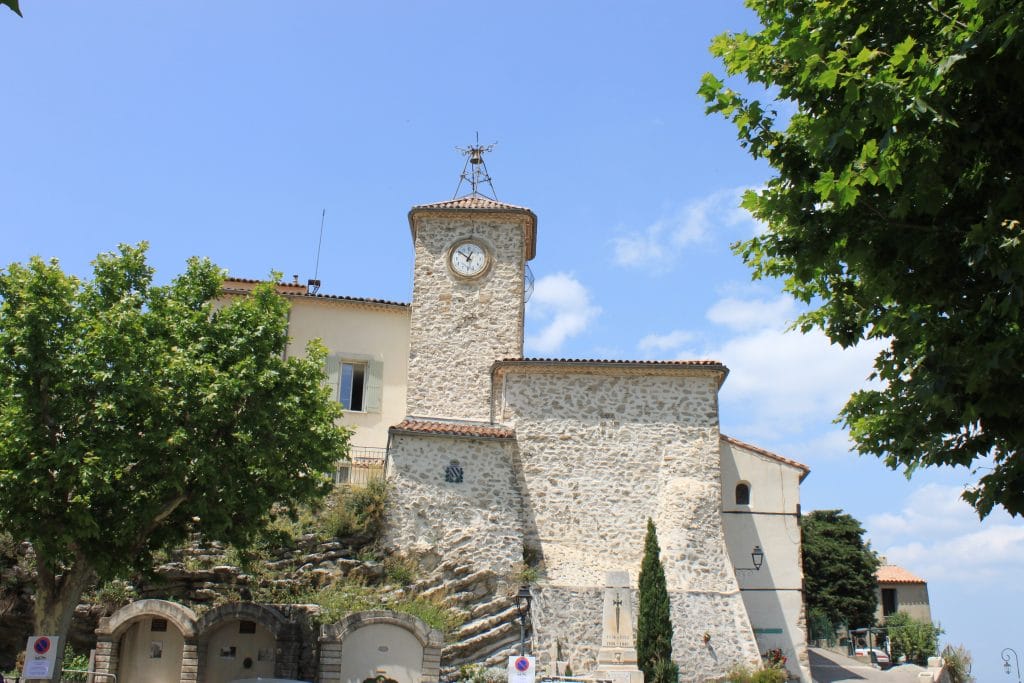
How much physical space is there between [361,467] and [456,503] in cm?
345

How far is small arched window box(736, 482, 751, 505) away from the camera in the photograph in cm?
2412

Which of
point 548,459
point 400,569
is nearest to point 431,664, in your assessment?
point 400,569

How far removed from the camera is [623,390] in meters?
23.7

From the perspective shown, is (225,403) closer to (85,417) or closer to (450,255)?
(85,417)

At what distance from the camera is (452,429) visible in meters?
22.6

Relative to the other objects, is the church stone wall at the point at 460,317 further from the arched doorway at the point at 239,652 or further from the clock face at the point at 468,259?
the arched doorway at the point at 239,652

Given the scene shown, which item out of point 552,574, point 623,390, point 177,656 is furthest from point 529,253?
point 177,656

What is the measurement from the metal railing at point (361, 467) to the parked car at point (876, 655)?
18.1 metres

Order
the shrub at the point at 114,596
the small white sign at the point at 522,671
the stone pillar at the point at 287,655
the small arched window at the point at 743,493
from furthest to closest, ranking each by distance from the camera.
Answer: the small arched window at the point at 743,493 < the shrub at the point at 114,596 < the stone pillar at the point at 287,655 < the small white sign at the point at 522,671

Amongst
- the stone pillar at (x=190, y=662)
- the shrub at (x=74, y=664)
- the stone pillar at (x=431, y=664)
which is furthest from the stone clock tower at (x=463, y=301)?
the shrub at (x=74, y=664)

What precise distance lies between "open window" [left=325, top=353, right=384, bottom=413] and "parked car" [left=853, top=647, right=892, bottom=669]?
18.8 meters

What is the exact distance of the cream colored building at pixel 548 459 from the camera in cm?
2155

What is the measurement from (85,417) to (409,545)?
8.70 metres

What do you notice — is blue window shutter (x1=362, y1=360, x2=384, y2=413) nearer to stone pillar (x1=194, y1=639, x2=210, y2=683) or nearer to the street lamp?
stone pillar (x1=194, y1=639, x2=210, y2=683)
